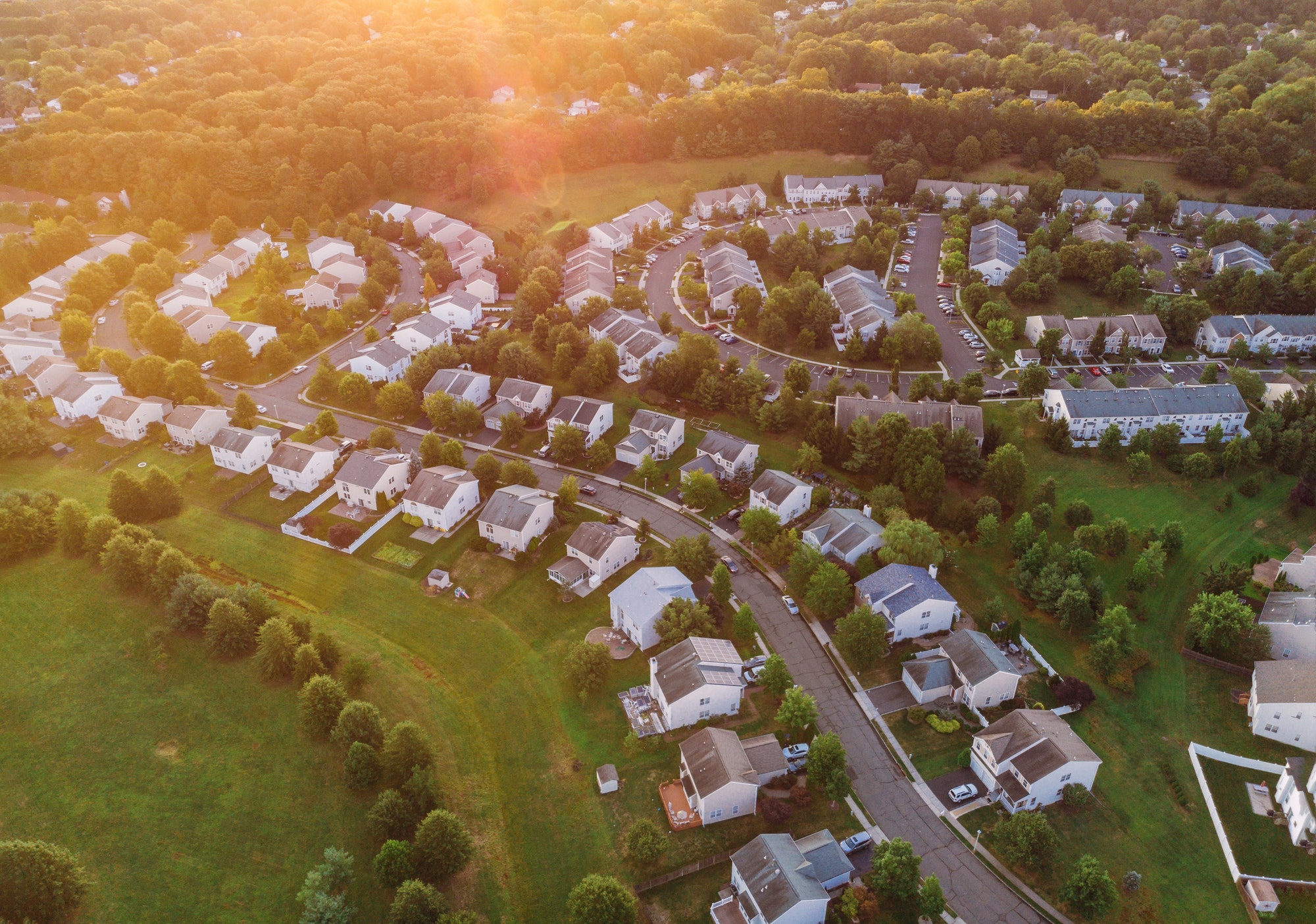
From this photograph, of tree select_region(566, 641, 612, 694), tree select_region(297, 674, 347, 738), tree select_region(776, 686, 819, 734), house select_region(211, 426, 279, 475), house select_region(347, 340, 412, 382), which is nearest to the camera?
tree select_region(776, 686, 819, 734)

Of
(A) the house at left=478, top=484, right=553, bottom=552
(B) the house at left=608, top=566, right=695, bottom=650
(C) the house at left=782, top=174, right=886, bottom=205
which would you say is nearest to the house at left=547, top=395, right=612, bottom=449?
(A) the house at left=478, top=484, right=553, bottom=552

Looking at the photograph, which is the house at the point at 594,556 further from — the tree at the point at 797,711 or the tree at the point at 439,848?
the tree at the point at 439,848

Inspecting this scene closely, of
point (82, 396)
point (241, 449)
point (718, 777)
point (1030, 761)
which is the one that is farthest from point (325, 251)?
point (1030, 761)

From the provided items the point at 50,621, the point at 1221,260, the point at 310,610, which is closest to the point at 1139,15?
the point at 1221,260

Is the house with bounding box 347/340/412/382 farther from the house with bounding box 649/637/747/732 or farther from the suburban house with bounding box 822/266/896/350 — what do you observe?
the house with bounding box 649/637/747/732

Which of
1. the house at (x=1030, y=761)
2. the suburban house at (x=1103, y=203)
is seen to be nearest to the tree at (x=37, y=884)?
the house at (x=1030, y=761)

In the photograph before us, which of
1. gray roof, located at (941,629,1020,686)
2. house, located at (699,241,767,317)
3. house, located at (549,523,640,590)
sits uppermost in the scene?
house, located at (699,241,767,317)
